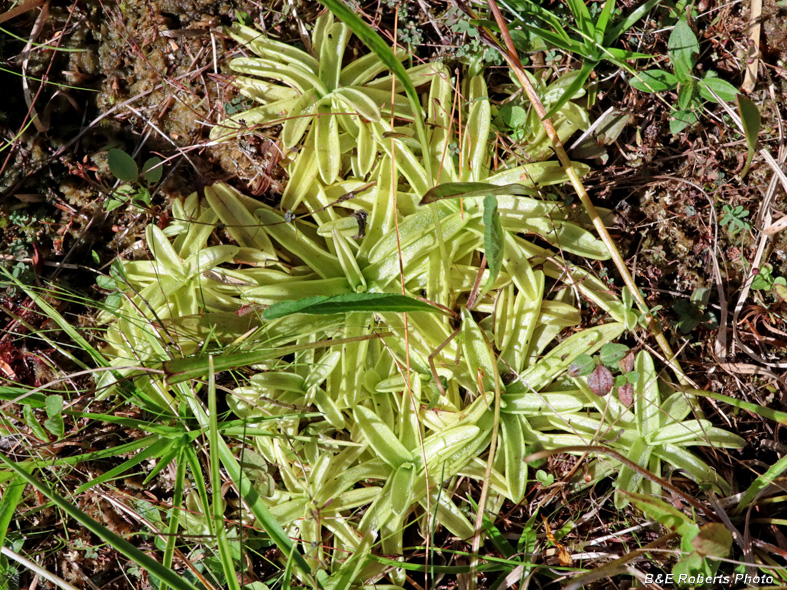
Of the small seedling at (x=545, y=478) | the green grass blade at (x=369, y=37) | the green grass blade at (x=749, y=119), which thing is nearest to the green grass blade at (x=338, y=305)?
the green grass blade at (x=369, y=37)

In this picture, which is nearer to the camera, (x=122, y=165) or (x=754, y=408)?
(x=754, y=408)

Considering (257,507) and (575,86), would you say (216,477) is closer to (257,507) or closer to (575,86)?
(257,507)

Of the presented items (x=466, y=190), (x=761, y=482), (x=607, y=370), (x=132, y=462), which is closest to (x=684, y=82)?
(x=466, y=190)

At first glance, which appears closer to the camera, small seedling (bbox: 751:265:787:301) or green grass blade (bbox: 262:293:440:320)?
green grass blade (bbox: 262:293:440:320)

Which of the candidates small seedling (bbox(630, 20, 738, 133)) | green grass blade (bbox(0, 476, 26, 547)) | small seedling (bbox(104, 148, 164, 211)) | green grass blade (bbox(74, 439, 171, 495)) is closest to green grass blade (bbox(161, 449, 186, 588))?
green grass blade (bbox(74, 439, 171, 495))

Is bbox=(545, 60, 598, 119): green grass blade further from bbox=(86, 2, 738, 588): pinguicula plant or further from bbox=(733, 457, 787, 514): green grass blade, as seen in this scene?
bbox=(733, 457, 787, 514): green grass blade

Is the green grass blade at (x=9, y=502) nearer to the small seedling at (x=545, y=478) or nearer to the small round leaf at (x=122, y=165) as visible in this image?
the small round leaf at (x=122, y=165)

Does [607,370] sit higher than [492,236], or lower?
lower

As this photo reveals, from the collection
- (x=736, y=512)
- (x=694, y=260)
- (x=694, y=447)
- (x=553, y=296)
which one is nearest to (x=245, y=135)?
(x=553, y=296)
